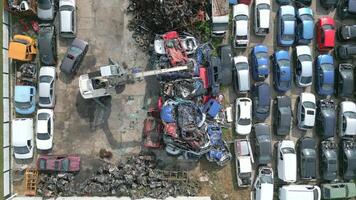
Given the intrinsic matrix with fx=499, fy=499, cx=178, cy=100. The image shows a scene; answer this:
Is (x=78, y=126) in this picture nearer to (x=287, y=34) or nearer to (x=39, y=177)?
(x=39, y=177)

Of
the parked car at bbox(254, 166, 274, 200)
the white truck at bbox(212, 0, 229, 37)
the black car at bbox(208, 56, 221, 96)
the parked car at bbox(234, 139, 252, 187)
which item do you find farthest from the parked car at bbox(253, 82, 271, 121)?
the white truck at bbox(212, 0, 229, 37)

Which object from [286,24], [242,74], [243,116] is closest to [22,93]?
[242,74]

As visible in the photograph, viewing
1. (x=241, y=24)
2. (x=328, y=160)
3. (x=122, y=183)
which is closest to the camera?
(x=122, y=183)

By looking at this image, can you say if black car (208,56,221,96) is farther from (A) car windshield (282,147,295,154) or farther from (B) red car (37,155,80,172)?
(B) red car (37,155,80,172)

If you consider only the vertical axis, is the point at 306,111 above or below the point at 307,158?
above

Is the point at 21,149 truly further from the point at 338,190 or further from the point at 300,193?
the point at 338,190

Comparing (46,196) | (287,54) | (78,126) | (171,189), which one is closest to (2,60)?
(78,126)
